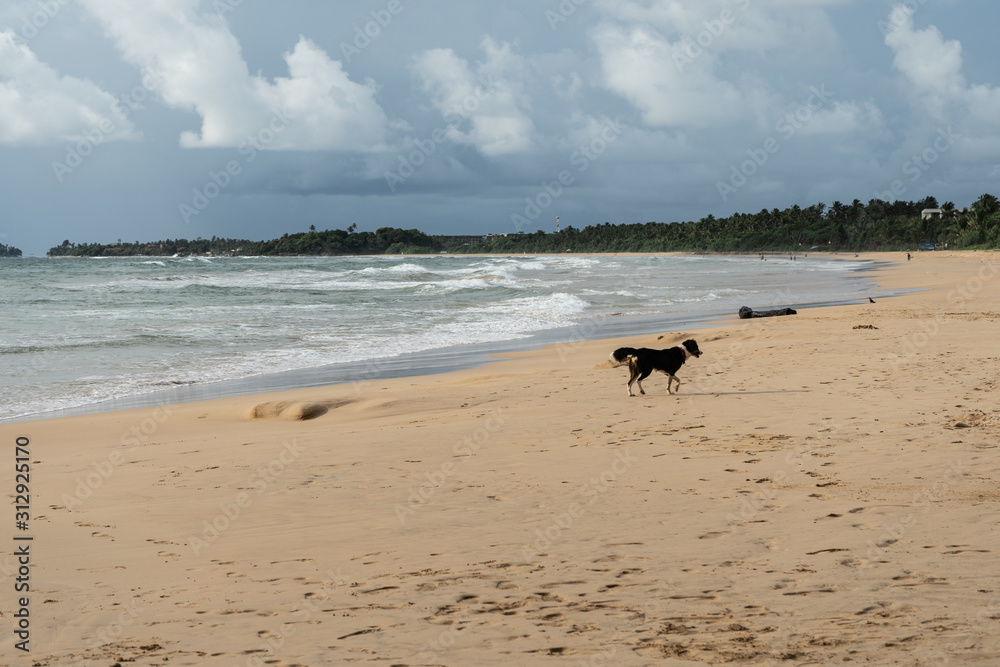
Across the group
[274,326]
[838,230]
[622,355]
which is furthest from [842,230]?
[622,355]

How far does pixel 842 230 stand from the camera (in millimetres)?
149000

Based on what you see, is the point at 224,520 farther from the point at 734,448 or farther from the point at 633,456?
the point at 734,448

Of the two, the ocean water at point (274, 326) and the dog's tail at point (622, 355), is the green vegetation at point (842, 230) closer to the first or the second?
the ocean water at point (274, 326)

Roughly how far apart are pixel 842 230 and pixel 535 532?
526ft

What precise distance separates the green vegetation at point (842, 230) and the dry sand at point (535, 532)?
98.1 m

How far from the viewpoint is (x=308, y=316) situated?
27000mm

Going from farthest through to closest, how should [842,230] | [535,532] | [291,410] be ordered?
[842,230], [291,410], [535,532]

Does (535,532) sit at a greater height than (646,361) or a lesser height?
lesser

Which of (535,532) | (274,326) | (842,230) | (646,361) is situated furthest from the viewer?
(842,230)

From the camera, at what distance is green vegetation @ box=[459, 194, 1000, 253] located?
100m

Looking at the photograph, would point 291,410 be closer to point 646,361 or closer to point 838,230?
point 646,361

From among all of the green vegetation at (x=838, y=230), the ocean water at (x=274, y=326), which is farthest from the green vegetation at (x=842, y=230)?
the ocean water at (x=274, y=326)

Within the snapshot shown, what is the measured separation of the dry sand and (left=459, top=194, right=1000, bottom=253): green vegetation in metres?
98.1

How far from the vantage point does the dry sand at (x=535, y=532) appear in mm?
3609
